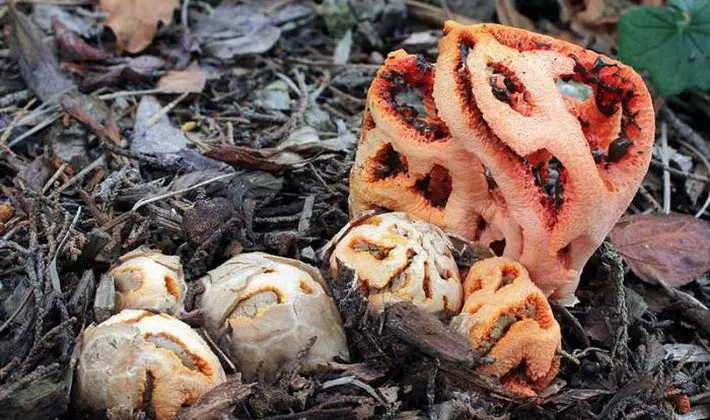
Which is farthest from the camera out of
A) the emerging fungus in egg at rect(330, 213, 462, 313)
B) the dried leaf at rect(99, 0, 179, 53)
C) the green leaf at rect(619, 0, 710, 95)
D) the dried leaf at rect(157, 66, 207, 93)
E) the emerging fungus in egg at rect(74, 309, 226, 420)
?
the dried leaf at rect(99, 0, 179, 53)

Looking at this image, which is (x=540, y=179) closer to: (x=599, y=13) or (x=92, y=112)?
(x=92, y=112)

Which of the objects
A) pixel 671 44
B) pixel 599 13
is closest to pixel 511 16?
pixel 599 13

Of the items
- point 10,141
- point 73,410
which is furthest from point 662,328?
point 10,141

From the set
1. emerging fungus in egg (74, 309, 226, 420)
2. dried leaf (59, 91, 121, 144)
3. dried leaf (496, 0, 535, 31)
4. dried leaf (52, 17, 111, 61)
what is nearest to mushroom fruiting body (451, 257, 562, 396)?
emerging fungus in egg (74, 309, 226, 420)

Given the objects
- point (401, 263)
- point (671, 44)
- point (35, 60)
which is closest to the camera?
point (401, 263)

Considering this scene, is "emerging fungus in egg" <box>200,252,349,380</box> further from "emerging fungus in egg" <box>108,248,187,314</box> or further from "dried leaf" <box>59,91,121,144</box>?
"dried leaf" <box>59,91,121,144</box>

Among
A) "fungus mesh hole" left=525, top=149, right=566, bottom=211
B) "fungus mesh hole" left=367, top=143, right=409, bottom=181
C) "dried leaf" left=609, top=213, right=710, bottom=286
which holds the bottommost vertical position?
"dried leaf" left=609, top=213, right=710, bottom=286
